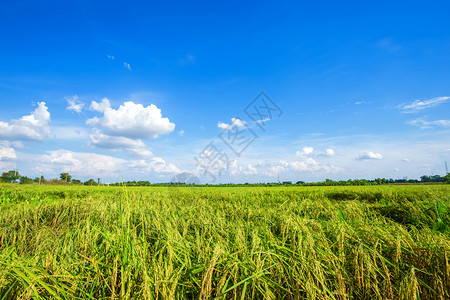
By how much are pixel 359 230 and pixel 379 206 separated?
2.94m

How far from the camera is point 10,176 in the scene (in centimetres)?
3481

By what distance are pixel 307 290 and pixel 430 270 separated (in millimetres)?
1168

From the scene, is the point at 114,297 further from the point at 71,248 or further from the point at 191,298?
the point at 71,248

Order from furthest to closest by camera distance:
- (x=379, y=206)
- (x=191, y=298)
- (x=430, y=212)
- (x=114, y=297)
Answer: (x=379, y=206) < (x=430, y=212) < (x=191, y=298) < (x=114, y=297)

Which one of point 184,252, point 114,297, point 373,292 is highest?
point 184,252

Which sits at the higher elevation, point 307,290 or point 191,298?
point 307,290

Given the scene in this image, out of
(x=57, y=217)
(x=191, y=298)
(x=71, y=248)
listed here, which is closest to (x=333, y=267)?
(x=191, y=298)

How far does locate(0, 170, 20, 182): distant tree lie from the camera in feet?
110

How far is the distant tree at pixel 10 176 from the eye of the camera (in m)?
33.4

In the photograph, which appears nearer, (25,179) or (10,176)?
(25,179)

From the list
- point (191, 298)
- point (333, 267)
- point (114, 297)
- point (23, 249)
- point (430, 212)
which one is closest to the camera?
point (114, 297)

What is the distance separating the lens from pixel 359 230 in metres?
2.48

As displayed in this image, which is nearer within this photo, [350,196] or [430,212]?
[430,212]

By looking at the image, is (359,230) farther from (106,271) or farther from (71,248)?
(71,248)
